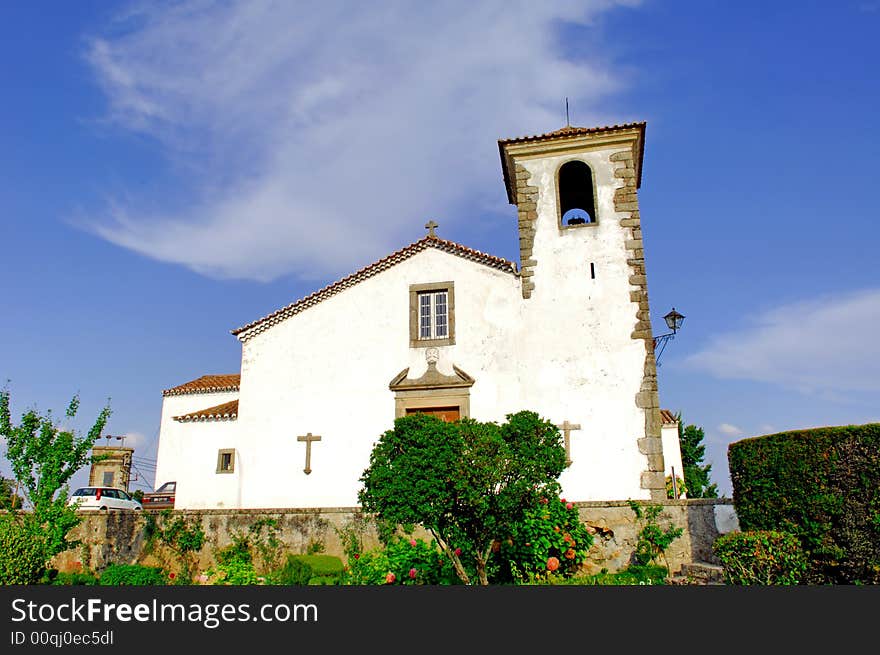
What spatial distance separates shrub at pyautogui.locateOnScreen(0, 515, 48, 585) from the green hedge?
41.5 feet

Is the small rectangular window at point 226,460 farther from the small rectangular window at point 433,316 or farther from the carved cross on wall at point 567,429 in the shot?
the carved cross on wall at point 567,429

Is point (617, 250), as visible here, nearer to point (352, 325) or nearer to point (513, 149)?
point (513, 149)

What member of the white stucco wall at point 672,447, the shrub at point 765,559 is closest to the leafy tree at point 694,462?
the white stucco wall at point 672,447

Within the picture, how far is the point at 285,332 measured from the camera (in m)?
18.6

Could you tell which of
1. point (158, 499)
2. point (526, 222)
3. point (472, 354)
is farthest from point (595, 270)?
point (158, 499)

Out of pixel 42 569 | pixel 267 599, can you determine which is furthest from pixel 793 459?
pixel 42 569

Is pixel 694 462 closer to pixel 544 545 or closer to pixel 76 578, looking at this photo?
pixel 544 545

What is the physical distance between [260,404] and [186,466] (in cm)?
298

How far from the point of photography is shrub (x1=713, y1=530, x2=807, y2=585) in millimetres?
9117

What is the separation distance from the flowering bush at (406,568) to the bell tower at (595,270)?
249 inches

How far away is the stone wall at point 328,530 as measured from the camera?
13.3m

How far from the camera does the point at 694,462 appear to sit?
2538cm

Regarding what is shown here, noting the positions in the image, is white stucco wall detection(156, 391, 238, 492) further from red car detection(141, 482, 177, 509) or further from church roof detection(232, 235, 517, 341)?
church roof detection(232, 235, 517, 341)

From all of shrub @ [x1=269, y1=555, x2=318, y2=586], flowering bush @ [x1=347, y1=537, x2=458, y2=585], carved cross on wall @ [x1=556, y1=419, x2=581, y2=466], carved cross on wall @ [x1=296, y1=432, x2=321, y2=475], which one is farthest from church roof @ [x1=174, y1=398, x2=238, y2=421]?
carved cross on wall @ [x1=556, y1=419, x2=581, y2=466]
